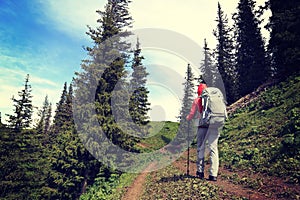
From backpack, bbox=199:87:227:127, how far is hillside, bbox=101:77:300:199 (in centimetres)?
251

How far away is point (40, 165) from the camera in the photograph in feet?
84.8

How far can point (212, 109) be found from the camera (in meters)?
7.62

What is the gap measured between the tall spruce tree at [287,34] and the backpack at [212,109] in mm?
14693

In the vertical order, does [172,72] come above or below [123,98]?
above

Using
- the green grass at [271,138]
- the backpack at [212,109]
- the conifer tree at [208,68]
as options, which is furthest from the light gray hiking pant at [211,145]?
the conifer tree at [208,68]

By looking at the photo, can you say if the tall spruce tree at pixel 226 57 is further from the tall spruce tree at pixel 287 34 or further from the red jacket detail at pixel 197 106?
the red jacket detail at pixel 197 106

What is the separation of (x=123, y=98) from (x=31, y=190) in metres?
14.1

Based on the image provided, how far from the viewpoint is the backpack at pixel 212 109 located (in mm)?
7551

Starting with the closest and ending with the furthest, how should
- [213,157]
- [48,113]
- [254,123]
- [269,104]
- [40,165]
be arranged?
[213,157] → [254,123] → [269,104] → [40,165] → [48,113]

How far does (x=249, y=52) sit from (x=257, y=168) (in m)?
30.2

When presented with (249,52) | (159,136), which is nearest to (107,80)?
(249,52)

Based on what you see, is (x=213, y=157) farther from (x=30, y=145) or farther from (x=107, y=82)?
(x=30, y=145)

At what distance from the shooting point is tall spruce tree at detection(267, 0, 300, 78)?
60.7 feet

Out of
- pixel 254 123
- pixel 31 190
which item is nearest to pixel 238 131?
pixel 254 123
